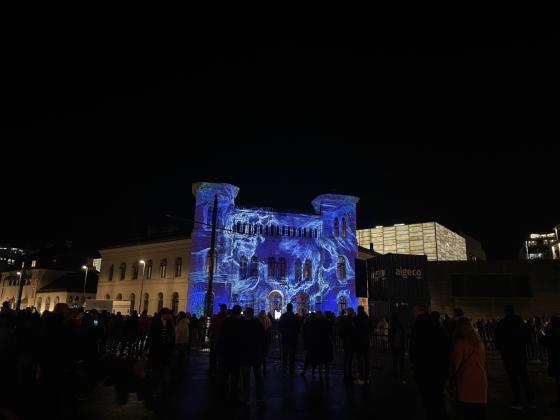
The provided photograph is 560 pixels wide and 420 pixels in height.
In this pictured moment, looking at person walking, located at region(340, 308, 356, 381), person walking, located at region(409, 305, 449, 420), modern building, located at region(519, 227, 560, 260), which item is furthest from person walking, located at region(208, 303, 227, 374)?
modern building, located at region(519, 227, 560, 260)

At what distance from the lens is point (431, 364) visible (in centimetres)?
669

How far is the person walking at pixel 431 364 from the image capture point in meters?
6.60

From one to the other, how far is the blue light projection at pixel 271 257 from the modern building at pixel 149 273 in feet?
13.7

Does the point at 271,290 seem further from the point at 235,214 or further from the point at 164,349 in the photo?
the point at 164,349

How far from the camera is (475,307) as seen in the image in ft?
129

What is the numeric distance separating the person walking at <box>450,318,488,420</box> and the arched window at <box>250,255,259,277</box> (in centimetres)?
3739

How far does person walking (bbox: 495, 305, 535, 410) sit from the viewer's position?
354 inches

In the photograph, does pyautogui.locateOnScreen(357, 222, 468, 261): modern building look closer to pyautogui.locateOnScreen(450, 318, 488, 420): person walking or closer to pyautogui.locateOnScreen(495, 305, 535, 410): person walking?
pyautogui.locateOnScreen(495, 305, 535, 410): person walking

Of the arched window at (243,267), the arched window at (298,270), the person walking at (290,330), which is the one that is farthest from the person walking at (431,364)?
the arched window at (298,270)

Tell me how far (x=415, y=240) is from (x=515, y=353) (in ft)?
161

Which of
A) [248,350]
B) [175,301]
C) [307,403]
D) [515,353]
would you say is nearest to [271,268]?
[175,301]

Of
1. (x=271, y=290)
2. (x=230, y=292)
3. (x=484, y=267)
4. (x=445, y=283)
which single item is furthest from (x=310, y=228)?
(x=484, y=267)

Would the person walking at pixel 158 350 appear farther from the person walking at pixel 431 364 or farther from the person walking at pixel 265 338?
the person walking at pixel 431 364

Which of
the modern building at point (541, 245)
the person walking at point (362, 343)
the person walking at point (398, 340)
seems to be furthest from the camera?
the modern building at point (541, 245)
